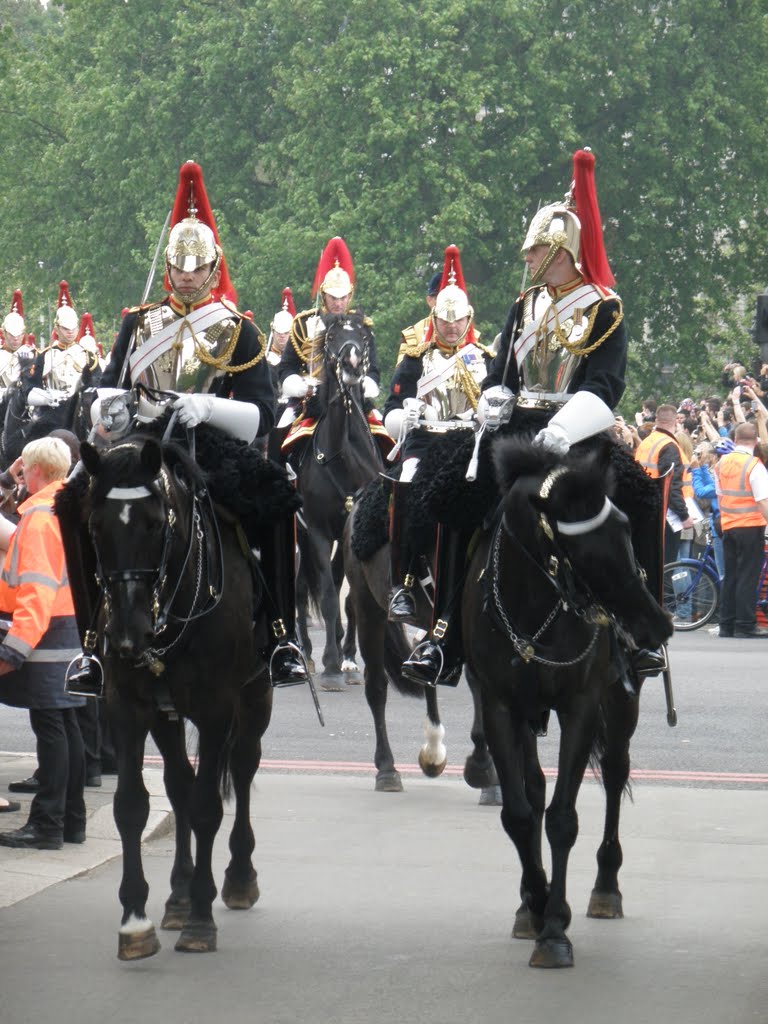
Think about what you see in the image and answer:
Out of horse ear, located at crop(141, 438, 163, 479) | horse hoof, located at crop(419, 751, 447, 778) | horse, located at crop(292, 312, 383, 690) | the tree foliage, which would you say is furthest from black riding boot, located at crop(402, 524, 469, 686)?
the tree foliage

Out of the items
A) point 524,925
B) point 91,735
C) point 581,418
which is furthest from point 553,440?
point 91,735

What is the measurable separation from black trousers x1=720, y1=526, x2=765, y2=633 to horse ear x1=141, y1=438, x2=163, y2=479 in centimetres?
1349

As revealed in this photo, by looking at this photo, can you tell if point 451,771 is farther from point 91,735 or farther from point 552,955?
point 552,955

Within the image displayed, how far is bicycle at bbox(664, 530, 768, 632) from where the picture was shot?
66.3ft

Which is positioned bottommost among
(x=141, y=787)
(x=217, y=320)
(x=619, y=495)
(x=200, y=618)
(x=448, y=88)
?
(x=141, y=787)

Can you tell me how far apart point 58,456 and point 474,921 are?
3.09 meters

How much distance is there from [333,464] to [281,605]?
7.53m

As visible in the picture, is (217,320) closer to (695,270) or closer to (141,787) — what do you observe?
(141,787)

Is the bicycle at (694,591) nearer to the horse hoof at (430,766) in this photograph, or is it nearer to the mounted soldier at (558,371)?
the horse hoof at (430,766)

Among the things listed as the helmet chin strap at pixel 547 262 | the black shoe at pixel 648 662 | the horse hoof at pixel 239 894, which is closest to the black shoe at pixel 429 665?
the black shoe at pixel 648 662

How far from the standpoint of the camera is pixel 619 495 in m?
7.54

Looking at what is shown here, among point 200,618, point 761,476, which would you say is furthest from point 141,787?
point 761,476

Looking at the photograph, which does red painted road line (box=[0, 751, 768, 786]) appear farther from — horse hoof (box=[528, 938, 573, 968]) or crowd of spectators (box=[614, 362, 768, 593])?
crowd of spectators (box=[614, 362, 768, 593])

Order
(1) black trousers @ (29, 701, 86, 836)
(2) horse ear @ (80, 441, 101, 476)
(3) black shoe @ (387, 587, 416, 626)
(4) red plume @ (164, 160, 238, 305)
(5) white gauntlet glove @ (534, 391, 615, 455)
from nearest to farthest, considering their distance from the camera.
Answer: (2) horse ear @ (80, 441, 101, 476), (5) white gauntlet glove @ (534, 391, 615, 455), (4) red plume @ (164, 160, 238, 305), (1) black trousers @ (29, 701, 86, 836), (3) black shoe @ (387, 587, 416, 626)
